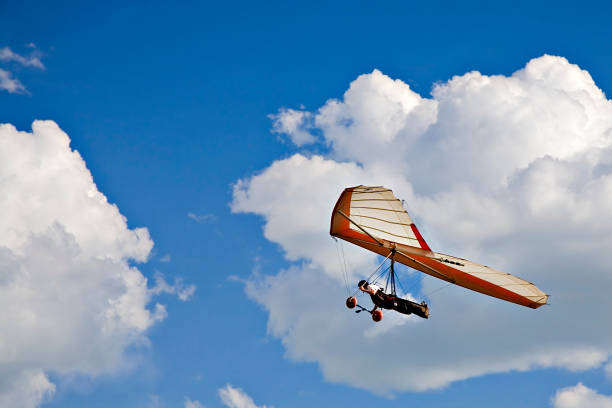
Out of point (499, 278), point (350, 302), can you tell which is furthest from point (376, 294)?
point (499, 278)

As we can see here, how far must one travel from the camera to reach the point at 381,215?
5909 centimetres

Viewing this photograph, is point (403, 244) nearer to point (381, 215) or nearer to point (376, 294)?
point (381, 215)

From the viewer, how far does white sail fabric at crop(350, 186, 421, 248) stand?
57.2 metres

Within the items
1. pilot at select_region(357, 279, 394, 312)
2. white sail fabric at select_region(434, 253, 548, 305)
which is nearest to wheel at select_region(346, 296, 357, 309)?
pilot at select_region(357, 279, 394, 312)

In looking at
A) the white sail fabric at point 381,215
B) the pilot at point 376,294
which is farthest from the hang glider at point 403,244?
the pilot at point 376,294

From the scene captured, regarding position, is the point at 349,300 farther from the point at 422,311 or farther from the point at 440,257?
the point at 440,257

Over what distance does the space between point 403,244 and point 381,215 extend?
10.7 feet

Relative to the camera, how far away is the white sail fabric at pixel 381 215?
5716 centimetres

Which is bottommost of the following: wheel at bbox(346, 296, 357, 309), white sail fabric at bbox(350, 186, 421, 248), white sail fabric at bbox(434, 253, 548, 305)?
wheel at bbox(346, 296, 357, 309)

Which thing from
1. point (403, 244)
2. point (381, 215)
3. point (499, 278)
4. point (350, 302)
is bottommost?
point (350, 302)

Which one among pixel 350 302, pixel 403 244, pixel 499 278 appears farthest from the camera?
pixel 403 244

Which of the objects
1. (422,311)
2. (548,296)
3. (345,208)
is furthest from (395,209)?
(548,296)

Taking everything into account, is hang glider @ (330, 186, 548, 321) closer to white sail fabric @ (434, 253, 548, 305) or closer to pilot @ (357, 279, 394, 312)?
white sail fabric @ (434, 253, 548, 305)

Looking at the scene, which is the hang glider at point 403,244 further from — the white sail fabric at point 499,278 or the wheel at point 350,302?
the wheel at point 350,302
